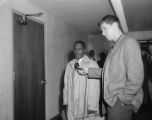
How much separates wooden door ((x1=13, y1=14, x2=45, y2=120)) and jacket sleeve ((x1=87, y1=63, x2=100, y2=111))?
1075 millimetres

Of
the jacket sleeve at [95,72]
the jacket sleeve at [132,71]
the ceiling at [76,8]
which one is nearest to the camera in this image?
the jacket sleeve at [132,71]

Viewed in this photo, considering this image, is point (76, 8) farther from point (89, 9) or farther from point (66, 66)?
point (66, 66)

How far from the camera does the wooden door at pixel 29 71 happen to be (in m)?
2.83

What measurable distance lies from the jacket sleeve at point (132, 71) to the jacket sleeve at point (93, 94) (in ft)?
3.16

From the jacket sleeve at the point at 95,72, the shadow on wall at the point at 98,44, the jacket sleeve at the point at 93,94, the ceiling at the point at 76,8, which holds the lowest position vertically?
the jacket sleeve at the point at 93,94

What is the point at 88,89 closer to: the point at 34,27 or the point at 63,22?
the point at 34,27

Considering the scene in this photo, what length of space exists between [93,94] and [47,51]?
1.65m

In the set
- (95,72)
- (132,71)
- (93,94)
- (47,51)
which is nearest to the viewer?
(132,71)

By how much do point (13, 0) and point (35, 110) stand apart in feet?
6.07

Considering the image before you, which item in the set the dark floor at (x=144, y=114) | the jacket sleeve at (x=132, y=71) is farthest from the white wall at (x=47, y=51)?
the jacket sleeve at (x=132, y=71)

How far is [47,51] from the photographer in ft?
12.6

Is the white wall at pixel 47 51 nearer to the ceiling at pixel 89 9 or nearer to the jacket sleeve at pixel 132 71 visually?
the ceiling at pixel 89 9

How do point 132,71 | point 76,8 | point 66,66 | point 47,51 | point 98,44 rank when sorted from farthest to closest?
point 98,44 < point 47,51 < point 76,8 < point 66,66 < point 132,71

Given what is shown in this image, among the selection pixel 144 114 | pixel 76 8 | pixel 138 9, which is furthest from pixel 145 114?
pixel 76 8
